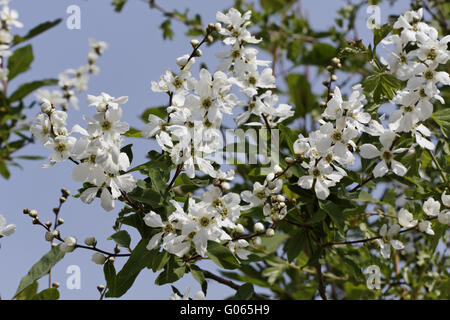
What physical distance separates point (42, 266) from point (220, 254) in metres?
0.54

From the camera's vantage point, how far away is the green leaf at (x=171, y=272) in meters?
1.35

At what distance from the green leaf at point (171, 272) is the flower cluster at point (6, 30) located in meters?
1.79

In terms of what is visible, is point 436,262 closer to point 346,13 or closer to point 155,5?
point 346,13

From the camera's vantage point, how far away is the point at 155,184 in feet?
4.43

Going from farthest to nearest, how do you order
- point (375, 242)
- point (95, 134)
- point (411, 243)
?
1. point (411, 243)
2. point (375, 242)
3. point (95, 134)

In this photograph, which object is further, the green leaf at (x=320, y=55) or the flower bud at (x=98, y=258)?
the green leaf at (x=320, y=55)

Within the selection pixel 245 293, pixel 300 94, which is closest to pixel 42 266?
pixel 245 293

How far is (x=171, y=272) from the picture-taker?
4.44 feet

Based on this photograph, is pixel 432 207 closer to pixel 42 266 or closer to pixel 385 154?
pixel 385 154

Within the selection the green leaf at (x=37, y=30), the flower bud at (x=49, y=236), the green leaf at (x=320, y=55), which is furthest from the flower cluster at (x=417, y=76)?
the green leaf at (x=37, y=30)

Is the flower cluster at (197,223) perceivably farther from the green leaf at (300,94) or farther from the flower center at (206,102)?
the green leaf at (300,94)

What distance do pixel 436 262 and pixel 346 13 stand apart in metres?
1.67

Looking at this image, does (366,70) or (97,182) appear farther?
(366,70)
